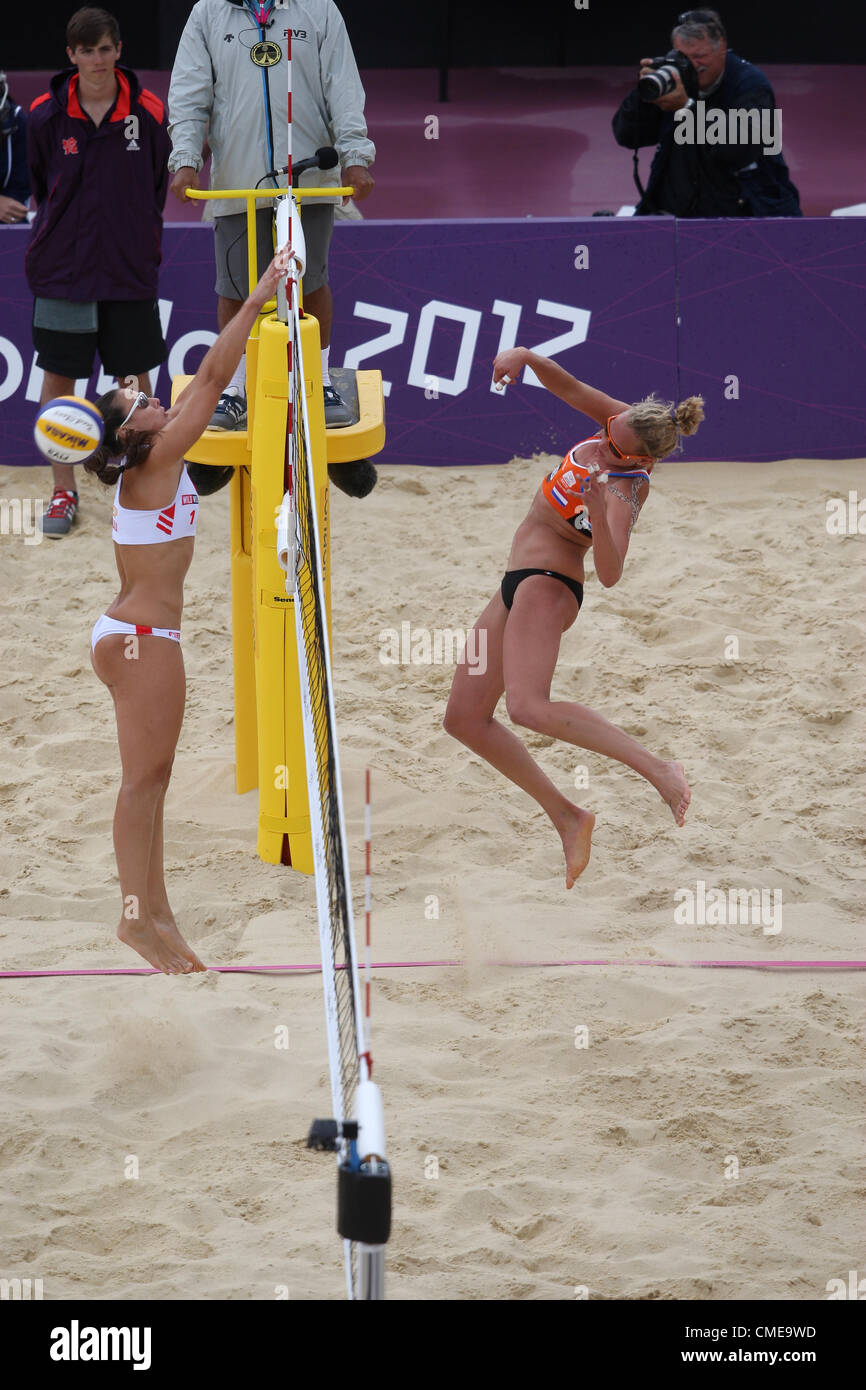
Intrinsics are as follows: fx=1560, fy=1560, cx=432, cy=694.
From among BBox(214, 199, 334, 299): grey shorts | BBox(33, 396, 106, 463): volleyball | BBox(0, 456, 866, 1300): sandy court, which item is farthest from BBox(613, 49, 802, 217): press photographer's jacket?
BBox(33, 396, 106, 463): volleyball

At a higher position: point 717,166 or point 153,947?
point 717,166

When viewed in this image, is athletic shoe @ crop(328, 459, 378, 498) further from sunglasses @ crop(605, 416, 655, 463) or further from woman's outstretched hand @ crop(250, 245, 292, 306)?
woman's outstretched hand @ crop(250, 245, 292, 306)

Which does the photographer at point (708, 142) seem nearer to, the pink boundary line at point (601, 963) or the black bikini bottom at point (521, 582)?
the black bikini bottom at point (521, 582)

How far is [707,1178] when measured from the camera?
3.94 m

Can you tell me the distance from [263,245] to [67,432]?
2.60 meters

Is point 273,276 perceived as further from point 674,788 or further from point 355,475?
point 674,788

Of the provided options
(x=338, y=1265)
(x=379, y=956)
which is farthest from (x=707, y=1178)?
(x=379, y=956)

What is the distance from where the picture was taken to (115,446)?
14.7ft

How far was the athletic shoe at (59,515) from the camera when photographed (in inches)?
304

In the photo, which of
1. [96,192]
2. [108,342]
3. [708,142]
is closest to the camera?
[96,192]

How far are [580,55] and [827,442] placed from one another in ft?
23.0

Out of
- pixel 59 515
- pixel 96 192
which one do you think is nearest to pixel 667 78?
pixel 96 192

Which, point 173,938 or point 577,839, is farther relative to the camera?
point 577,839

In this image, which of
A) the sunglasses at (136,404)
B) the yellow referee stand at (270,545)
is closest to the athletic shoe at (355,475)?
the yellow referee stand at (270,545)
